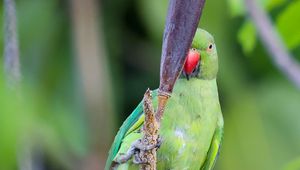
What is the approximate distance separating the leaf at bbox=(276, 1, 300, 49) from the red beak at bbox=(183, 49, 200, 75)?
0.72ft

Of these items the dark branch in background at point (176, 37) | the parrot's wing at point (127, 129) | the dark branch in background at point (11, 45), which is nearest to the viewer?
the dark branch in background at point (176, 37)

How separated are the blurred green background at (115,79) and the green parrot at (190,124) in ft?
2.72

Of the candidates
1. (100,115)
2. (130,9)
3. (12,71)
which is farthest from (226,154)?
(12,71)

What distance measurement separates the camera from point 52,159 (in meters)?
2.77

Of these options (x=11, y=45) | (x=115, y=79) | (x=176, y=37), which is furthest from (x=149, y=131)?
(x=115, y=79)

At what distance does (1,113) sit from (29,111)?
88 centimetres

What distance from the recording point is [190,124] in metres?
1.68

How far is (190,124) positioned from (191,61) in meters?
0.15

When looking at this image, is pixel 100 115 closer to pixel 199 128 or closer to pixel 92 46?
pixel 92 46

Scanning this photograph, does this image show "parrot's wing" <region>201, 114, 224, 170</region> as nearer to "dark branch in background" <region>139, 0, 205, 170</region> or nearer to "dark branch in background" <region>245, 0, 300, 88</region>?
"dark branch in background" <region>245, 0, 300, 88</region>

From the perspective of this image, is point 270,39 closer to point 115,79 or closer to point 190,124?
point 190,124

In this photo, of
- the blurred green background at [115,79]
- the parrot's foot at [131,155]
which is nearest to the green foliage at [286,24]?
the parrot's foot at [131,155]

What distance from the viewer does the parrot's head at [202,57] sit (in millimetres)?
1738

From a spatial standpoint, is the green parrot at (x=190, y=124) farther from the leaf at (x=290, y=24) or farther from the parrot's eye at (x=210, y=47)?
the leaf at (x=290, y=24)
